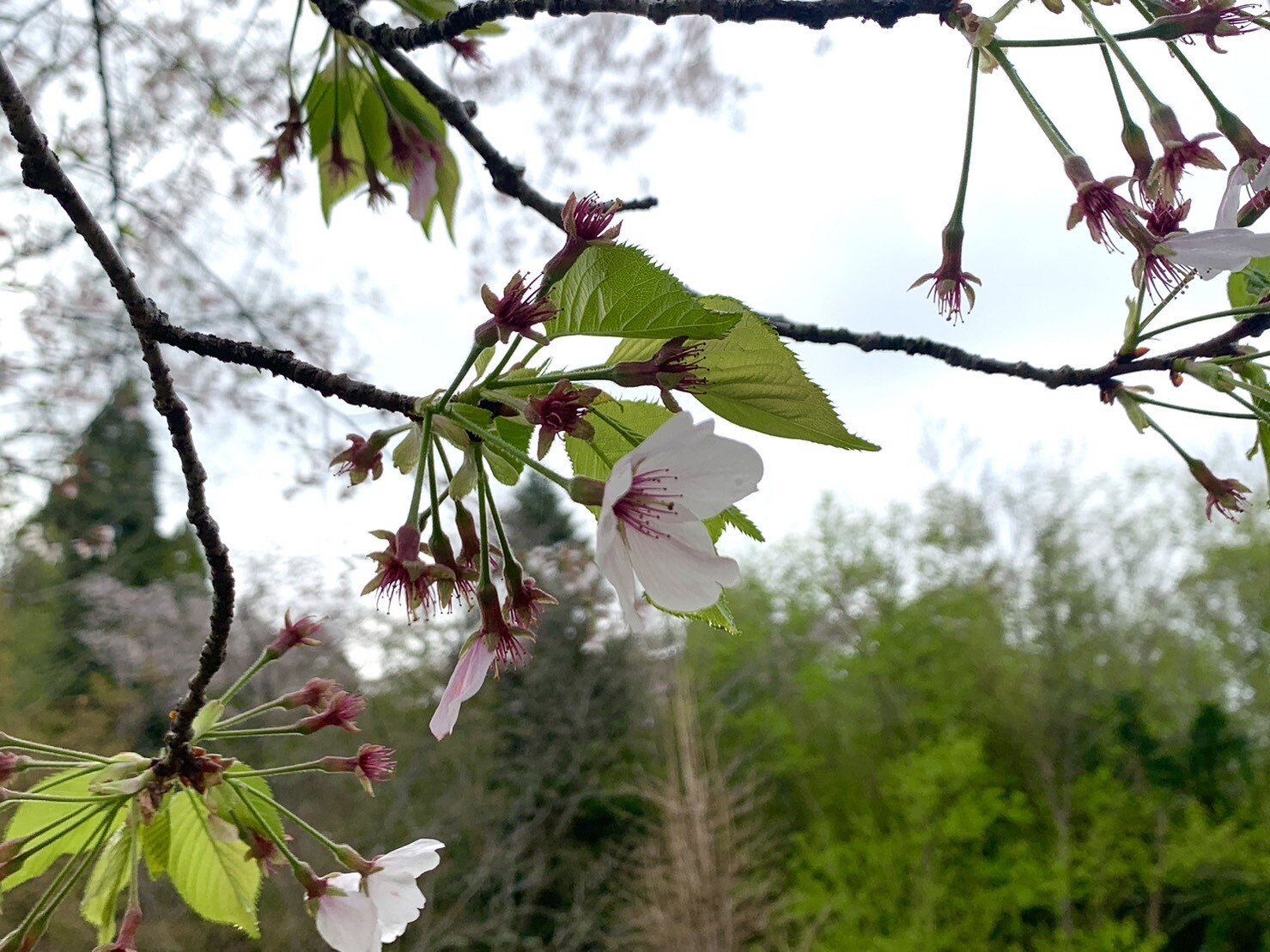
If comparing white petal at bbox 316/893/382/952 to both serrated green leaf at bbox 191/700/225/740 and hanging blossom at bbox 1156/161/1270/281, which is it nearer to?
serrated green leaf at bbox 191/700/225/740

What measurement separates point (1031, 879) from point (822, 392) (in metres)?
5.20

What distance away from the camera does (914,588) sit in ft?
18.8

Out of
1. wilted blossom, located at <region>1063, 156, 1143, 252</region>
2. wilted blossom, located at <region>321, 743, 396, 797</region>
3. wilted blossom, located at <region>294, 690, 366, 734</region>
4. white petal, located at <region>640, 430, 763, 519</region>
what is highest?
wilted blossom, located at <region>1063, 156, 1143, 252</region>

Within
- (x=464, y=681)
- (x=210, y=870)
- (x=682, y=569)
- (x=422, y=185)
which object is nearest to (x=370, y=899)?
(x=210, y=870)

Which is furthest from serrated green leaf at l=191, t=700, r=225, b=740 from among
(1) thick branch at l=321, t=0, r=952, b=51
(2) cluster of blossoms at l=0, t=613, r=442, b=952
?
(1) thick branch at l=321, t=0, r=952, b=51

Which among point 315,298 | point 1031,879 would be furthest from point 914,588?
point 315,298

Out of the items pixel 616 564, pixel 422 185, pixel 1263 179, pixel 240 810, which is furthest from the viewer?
pixel 422 185

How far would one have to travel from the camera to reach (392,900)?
55 cm

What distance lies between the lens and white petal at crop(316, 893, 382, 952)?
502 millimetres

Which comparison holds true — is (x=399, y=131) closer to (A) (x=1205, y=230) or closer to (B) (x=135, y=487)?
(A) (x=1205, y=230)

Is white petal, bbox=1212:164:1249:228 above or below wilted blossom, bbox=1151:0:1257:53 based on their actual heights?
below

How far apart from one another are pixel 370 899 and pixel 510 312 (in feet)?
1.30

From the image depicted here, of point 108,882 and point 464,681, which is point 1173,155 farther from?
point 108,882

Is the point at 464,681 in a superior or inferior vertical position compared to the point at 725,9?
inferior
